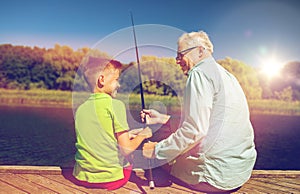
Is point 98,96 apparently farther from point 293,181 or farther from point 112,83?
point 293,181

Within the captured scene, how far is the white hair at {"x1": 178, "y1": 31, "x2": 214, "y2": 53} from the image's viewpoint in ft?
9.14

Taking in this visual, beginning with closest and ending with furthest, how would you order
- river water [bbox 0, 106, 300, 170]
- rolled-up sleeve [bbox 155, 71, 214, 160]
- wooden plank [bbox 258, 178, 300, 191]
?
rolled-up sleeve [bbox 155, 71, 214, 160] < wooden plank [bbox 258, 178, 300, 191] < river water [bbox 0, 106, 300, 170]

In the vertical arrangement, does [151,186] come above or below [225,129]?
below

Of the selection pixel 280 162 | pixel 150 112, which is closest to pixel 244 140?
pixel 150 112

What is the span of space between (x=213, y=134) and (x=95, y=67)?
1230 millimetres

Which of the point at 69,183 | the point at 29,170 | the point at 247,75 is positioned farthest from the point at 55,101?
the point at 69,183

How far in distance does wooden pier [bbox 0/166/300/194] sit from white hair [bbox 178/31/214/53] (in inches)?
59.0

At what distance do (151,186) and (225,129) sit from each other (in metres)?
0.96

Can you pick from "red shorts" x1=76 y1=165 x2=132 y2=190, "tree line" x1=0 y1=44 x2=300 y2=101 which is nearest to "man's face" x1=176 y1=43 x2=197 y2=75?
"red shorts" x1=76 y1=165 x2=132 y2=190

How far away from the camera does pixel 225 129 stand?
2.80m

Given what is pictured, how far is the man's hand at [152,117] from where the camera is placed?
3020 millimetres

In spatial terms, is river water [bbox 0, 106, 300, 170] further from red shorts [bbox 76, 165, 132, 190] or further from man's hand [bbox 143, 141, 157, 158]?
man's hand [bbox 143, 141, 157, 158]

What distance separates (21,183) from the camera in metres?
3.32

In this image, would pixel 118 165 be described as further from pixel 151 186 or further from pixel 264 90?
pixel 264 90
